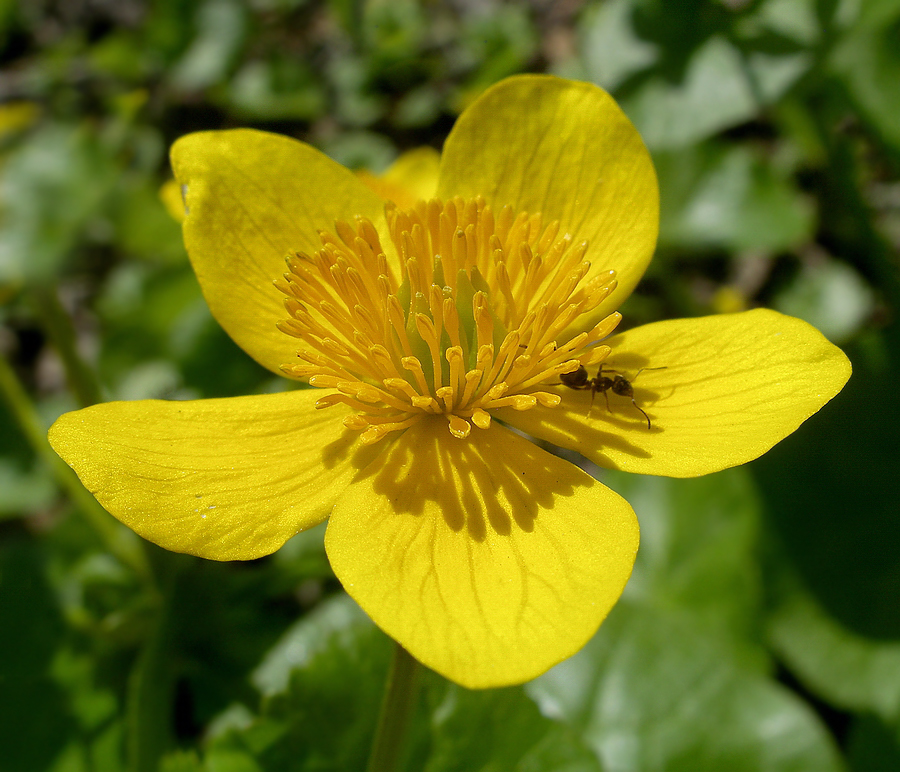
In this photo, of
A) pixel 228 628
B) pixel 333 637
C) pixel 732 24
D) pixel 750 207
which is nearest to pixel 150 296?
pixel 228 628

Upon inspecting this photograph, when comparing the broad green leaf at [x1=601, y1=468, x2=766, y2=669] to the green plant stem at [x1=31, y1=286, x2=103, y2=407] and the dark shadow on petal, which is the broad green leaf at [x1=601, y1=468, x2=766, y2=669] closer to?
the dark shadow on petal

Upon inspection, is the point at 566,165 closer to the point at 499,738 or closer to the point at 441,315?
the point at 441,315

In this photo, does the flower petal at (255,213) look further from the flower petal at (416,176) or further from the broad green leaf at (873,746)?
the broad green leaf at (873,746)

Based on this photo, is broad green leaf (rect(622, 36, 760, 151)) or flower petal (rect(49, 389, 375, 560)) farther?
broad green leaf (rect(622, 36, 760, 151))

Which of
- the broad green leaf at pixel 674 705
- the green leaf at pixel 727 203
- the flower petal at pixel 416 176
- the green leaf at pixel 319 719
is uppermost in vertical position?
the flower petal at pixel 416 176

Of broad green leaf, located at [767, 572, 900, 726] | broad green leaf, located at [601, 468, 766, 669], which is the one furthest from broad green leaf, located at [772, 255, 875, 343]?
broad green leaf, located at [767, 572, 900, 726]

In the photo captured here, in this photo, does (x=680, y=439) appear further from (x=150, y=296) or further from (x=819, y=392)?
(x=150, y=296)

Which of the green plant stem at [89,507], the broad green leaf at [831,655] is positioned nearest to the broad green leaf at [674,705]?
the broad green leaf at [831,655]

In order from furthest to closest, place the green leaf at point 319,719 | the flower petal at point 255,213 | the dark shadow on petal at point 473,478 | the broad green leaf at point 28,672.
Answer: the broad green leaf at point 28,672
the green leaf at point 319,719
the flower petal at point 255,213
the dark shadow on petal at point 473,478
